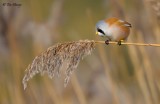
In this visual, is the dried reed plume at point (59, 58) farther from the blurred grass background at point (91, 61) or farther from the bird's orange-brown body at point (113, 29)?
the blurred grass background at point (91, 61)

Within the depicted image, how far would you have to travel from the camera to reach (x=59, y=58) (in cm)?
188

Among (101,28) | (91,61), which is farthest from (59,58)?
(91,61)

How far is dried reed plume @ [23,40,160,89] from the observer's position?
1.85 meters

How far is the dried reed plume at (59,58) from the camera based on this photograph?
6.09 feet

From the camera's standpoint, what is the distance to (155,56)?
8.96 ft

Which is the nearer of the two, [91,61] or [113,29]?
[113,29]

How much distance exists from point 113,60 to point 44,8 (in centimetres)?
364

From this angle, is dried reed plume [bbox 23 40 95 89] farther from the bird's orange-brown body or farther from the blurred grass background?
the blurred grass background

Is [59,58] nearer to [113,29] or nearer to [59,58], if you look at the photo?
[59,58]

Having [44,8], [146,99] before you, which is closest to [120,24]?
[146,99]

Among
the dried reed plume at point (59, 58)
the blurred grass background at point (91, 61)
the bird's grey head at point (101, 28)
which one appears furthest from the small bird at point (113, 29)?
the blurred grass background at point (91, 61)

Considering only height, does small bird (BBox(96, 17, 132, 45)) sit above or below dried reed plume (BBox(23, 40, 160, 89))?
above

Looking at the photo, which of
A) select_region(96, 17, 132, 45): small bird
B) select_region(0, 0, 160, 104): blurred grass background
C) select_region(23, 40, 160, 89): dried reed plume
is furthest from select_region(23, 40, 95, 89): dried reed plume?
select_region(0, 0, 160, 104): blurred grass background

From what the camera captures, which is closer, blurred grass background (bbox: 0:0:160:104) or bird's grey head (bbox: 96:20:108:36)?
bird's grey head (bbox: 96:20:108:36)
